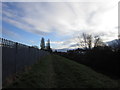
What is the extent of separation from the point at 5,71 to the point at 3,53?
0.82 meters

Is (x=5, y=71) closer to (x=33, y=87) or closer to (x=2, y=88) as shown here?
(x=2, y=88)

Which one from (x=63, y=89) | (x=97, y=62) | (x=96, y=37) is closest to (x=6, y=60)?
(x=63, y=89)

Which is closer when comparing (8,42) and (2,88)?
(2,88)

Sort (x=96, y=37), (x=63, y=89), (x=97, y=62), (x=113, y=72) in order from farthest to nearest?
(x=96, y=37) < (x=97, y=62) < (x=113, y=72) < (x=63, y=89)

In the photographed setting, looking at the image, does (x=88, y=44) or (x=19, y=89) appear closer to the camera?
(x=19, y=89)

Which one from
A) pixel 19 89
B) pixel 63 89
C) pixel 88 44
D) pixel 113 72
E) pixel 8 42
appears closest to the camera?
pixel 19 89

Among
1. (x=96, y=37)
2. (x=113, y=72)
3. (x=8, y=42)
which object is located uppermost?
(x=96, y=37)

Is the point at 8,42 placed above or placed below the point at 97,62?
above

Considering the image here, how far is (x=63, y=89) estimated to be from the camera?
441cm

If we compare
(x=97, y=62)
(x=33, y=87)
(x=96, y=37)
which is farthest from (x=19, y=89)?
(x=96, y=37)

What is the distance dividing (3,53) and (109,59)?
8.25m

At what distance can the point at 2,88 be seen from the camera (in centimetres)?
420

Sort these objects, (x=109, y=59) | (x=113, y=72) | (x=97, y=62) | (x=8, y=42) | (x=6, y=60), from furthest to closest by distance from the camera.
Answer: (x=97, y=62)
(x=109, y=59)
(x=113, y=72)
(x=8, y=42)
(x=6, y=60)

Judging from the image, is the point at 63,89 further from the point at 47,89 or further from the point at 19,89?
the point at 19,89
